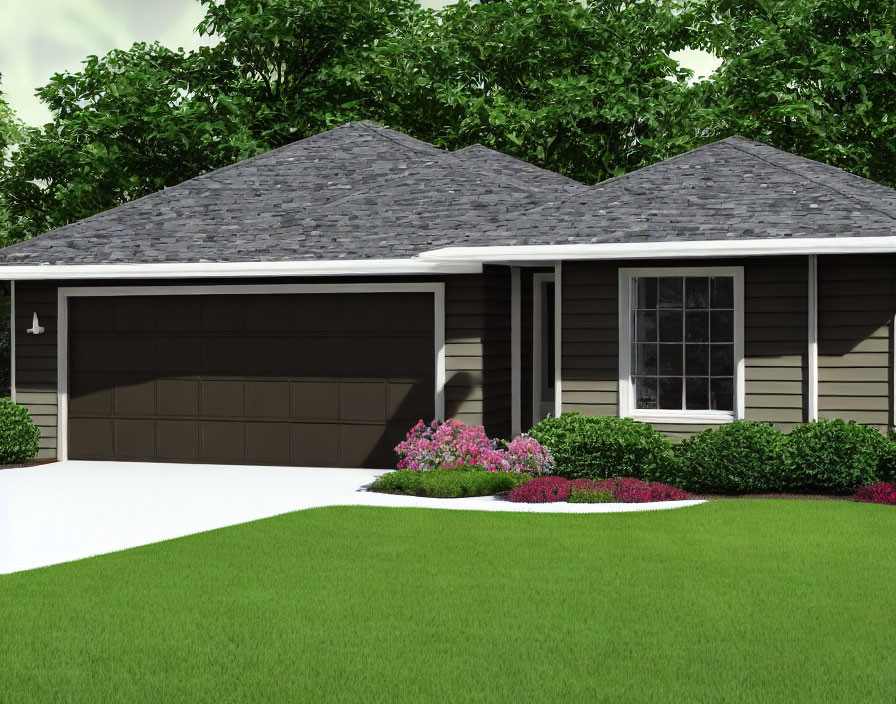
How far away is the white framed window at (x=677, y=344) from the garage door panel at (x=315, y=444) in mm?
3939

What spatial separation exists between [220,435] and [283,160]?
5.63m

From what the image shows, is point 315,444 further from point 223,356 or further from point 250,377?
point 223,356

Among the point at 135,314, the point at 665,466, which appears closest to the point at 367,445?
the point at 135,314

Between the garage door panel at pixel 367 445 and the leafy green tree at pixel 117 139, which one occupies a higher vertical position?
the leafy green tree at pixel 117 139

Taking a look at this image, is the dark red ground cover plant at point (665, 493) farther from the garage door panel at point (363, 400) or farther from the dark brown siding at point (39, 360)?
the dark brown siding at point (39, 360)

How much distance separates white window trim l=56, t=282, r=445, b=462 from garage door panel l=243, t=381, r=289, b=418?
1.22m

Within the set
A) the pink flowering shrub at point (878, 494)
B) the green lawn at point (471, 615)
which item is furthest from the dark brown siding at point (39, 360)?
the pink flowering shrub at point (878, 494)

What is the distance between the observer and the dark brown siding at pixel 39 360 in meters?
17.8

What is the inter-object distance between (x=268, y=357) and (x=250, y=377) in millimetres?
366

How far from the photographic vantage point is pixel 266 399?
675 inches

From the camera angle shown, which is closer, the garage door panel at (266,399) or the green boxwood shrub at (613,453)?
the green boxwood shrub at (613,453)

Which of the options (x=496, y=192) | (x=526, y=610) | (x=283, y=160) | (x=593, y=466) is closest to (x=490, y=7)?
(x=283, y=160)

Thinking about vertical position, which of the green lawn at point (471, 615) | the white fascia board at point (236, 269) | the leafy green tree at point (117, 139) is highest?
the leafy green tree at point (117, 139)

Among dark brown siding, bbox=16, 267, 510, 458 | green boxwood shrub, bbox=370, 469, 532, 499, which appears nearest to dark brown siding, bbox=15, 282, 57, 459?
dark brown siding, bbox=16, 267, 510, 458
